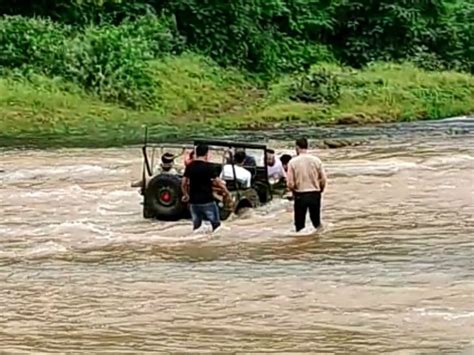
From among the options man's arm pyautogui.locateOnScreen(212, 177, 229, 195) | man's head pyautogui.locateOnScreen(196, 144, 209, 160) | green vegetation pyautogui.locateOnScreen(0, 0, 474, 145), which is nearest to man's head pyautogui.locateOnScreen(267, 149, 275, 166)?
man's arm pyautogui.locateOnScreen(212, 177, 229, 195)

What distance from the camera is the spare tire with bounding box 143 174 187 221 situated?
1729 centimetres

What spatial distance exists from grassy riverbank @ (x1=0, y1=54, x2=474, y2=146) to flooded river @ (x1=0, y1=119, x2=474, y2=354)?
11.8 m

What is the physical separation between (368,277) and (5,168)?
14.0 m

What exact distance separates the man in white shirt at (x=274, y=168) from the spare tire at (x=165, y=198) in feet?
5.71

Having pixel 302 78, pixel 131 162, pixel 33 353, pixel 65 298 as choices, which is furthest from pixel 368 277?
pixel 302 78

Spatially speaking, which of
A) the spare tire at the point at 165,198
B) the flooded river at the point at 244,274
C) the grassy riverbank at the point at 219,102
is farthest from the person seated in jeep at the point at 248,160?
the grassy riverbank at the point at 219,102

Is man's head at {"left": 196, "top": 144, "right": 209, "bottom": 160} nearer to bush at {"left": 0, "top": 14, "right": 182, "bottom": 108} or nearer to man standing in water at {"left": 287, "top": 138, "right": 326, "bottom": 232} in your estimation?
man standing in water at {"left": 287, "top": 138, "right": 326, "bottom": 232}

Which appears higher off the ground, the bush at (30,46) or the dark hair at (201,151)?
the bush at (30,46)

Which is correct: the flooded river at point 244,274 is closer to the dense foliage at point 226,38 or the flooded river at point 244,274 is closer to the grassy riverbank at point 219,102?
the grassy riverbank at point 219,102

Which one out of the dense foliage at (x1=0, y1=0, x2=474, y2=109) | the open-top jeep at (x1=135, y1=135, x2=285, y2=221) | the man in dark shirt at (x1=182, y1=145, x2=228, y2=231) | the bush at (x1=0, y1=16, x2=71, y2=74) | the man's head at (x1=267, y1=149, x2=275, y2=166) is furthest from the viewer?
the dense foliage at (x1=0, y1=0, x2=474, y2=109)

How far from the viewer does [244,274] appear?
13.3 m

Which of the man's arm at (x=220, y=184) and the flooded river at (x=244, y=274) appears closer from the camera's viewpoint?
the flooded river at (x=244, y=274)

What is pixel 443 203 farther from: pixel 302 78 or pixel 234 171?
pixel 302 78

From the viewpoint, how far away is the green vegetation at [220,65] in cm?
3616
